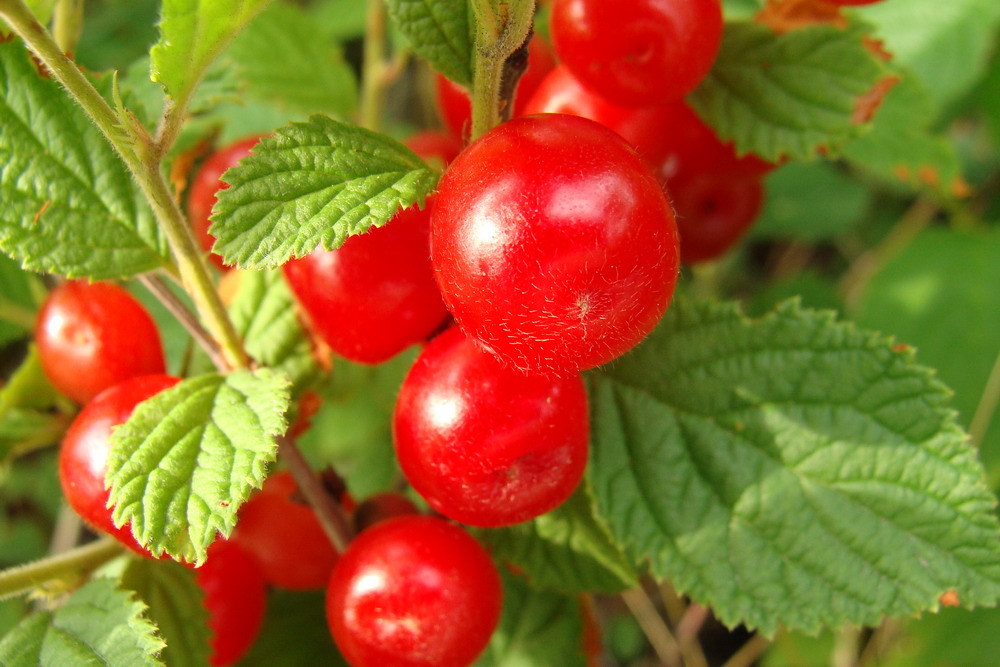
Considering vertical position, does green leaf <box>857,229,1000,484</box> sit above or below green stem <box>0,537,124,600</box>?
below

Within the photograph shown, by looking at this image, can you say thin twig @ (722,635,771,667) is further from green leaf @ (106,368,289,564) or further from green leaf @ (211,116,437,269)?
green leaf @ (211,116,437,269)

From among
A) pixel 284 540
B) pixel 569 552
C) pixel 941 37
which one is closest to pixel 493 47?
pixel 569 552

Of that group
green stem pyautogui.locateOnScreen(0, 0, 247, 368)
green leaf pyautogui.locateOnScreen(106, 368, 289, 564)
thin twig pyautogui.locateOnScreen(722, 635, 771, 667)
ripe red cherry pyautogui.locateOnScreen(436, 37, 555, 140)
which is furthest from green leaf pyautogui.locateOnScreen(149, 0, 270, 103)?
thin twig pyautogui.locateOnScreen(722, 635, 771, 667)

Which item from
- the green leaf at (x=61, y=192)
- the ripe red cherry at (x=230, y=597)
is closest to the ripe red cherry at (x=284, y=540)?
the ripe red cherry at (x=230, y=597)

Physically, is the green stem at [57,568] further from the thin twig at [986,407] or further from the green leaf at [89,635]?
the thin twig at [986,407]

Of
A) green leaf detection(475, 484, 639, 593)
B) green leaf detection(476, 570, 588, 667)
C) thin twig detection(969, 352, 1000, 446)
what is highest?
green leaf detection(475, 484, 639, 593)

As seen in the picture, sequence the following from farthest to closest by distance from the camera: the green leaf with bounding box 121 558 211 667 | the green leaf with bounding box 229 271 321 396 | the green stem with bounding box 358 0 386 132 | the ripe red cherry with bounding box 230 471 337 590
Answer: the green stem with bounding box 358 0 386 132
the ripe red cherry with bounding box 230 471 337 590
the green leaf with bounding box 229 271 321 396
the green leaf with bounding box 121 558 211 667

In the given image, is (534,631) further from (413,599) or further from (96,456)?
(96,456)
